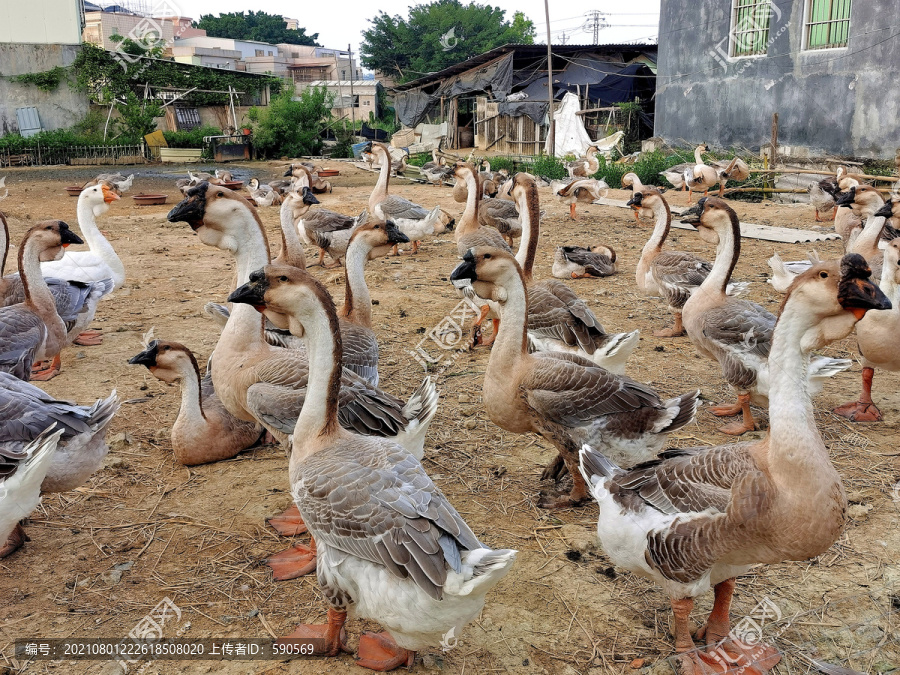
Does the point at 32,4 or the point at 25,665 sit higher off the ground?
the point at 32,4

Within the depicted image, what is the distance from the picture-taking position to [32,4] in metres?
32.8

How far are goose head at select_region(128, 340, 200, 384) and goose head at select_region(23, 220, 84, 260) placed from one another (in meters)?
2.26

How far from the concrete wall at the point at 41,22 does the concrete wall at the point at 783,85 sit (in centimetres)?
2867

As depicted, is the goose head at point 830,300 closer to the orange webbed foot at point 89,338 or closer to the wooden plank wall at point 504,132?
the orange webbed foot at point 89,338

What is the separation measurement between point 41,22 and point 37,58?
1.98 m

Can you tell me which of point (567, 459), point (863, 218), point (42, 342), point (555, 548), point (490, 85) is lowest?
point (555, 548)

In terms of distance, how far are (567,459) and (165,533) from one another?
8.53ft

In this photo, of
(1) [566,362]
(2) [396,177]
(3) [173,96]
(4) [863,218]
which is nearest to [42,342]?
(1) [566,362]

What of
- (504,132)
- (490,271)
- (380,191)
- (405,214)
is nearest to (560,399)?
(490,271)

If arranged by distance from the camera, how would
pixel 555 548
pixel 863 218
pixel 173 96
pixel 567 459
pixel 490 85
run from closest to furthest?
1. pixel 555 548
2. pixel 567 459
3. pixel 863 218
4. pixel 490 85
5. pixel 173 96

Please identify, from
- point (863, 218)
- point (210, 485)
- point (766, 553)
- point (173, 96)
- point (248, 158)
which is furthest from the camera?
point (173, 96)

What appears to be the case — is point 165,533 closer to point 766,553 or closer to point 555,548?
point 555,548

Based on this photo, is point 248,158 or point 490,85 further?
point 248,158

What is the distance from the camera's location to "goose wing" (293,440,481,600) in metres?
2.82
